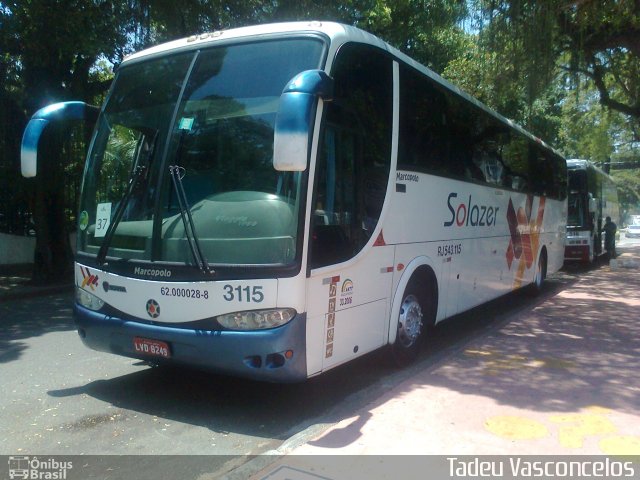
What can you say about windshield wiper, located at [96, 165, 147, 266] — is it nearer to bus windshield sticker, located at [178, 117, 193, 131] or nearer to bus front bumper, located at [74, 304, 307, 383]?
bus windshield sticker, located at [178, 117, 193, 131]

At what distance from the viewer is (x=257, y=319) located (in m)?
4.91

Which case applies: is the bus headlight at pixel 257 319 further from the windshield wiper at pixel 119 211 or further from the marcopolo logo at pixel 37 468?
the marcopolo logo at pixel 37 468

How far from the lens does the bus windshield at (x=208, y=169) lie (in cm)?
495

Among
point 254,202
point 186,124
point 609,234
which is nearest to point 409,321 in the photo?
point 254,202

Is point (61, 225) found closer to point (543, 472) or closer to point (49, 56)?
point (49, 56)

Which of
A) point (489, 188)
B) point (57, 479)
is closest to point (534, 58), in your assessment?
point (489, 188)

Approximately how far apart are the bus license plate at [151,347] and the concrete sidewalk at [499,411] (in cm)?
138

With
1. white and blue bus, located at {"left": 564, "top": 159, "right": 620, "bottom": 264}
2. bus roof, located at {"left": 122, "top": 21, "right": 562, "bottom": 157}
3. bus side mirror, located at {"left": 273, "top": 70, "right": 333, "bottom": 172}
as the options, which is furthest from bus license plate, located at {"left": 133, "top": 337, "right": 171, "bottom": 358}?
white and blue bus, located at {"left": 564, "top": 159, "right": 620, "bottom": 264}

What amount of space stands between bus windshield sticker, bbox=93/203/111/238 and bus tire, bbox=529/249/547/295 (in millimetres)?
9399

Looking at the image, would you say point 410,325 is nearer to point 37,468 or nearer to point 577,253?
point 37,468

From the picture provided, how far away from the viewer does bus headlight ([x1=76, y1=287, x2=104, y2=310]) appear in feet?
18.6

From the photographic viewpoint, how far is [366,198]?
19.3ft

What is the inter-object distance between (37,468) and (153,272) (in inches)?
67.6

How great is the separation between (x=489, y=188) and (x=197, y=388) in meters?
5.51
